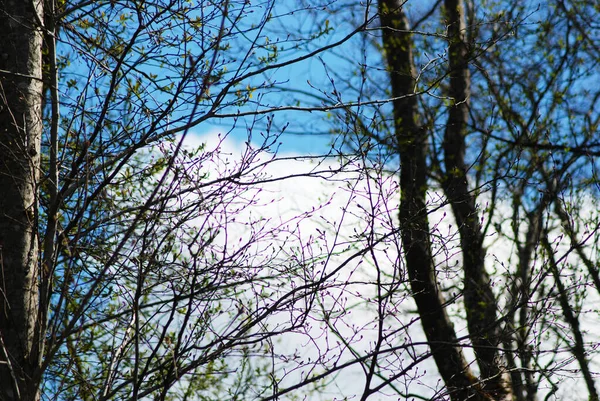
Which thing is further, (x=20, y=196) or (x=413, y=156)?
(x=413, y=156)

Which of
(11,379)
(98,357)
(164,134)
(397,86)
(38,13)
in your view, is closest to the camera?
(11,379)

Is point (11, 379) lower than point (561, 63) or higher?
lower

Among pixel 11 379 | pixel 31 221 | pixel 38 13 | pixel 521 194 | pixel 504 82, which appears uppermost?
pixel 504 82

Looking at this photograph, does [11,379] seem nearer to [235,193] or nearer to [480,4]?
[235,193]

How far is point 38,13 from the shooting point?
16.3 feet

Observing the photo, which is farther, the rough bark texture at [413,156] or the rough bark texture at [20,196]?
the rough bark texture at [413,156]

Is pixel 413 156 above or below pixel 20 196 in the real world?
above

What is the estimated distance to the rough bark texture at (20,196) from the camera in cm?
421

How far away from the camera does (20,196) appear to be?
15.2 feet

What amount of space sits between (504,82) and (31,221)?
8.99m

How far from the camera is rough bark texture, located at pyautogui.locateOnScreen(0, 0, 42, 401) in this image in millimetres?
4207

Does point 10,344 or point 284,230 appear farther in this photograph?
point 284,230

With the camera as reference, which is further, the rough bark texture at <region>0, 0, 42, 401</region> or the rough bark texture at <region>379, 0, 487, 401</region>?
the rough bark texture at <region>379, 0, 487, 401</region>

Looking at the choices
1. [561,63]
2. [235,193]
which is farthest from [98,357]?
[561,63]
